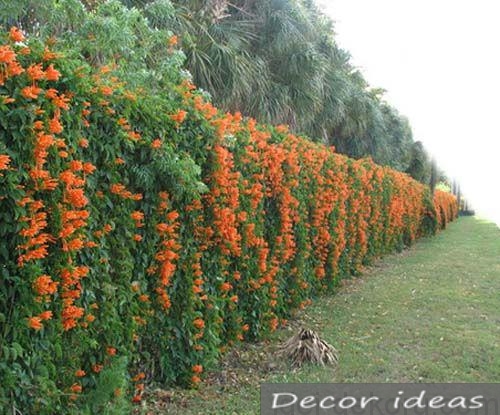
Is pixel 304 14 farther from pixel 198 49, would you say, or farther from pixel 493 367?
pixel 493 367

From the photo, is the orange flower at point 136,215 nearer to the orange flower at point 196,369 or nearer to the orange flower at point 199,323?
the orange flower at point 199,323

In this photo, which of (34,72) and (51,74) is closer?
(34,72)

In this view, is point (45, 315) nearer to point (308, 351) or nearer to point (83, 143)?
point (83, 143)

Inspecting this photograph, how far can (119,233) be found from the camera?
3830 millimetres

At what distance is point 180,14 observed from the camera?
7836 mm

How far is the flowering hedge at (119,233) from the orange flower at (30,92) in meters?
0.01

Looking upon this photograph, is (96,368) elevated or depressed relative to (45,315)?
depressed

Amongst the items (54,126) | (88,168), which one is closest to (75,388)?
(88,168)

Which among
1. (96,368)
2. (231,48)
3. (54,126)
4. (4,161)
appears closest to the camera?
(4,161)

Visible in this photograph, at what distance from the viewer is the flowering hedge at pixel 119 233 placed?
114 inches

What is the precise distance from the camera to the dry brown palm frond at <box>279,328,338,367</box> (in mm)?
5277

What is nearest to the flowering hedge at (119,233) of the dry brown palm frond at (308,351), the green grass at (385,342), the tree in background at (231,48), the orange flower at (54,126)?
the orange flower at (54,126)

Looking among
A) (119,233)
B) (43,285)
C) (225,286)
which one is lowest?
(225,286)

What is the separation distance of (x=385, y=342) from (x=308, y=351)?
1.30 meters
